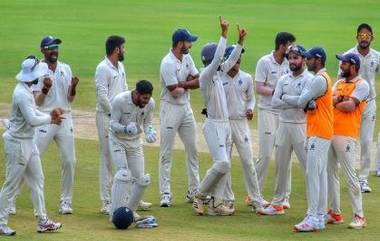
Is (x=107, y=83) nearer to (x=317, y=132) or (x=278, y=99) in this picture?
(x=278, y=99)

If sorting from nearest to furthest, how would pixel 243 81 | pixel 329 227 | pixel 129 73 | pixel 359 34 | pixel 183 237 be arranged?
pixel 183 237
pixel 329 227
pixel 243 81
pixel 359 34
pixel 129 73

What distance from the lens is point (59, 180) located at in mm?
18234

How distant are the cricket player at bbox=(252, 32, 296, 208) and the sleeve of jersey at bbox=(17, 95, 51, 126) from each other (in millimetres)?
4017

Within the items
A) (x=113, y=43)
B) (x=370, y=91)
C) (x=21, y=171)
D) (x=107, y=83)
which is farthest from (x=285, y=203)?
(x=21, y=171)

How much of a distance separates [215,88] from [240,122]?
2.73ft

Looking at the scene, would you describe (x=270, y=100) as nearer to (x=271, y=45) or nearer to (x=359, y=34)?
(x=359, y=34)

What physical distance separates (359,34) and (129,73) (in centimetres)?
1173

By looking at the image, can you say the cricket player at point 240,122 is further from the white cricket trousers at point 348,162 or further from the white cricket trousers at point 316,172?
the white cricket trousers at point 316,172

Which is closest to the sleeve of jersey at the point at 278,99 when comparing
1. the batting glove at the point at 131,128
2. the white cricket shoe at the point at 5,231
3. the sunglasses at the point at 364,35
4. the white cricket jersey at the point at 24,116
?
the batting glove at the point at 131,128

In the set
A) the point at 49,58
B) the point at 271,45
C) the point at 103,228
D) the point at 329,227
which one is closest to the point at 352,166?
the point at 329,227

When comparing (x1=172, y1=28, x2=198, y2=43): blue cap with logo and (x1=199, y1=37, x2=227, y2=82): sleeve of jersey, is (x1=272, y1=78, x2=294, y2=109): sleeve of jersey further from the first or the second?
(x1=172, y1=28, x2=198, y2=43): blue cap with logo

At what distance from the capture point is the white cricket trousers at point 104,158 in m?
16.2

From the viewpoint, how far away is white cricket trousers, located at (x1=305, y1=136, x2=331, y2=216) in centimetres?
1484

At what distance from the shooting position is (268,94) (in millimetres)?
16953
